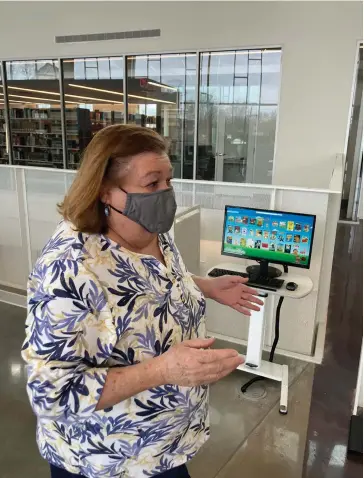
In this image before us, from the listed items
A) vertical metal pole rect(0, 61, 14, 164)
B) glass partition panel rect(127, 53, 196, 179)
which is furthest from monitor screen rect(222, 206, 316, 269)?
vertical metal pole rect(0, 61, 14, 164)

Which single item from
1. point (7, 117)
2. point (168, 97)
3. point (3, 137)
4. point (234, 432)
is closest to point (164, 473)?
point (234, 432)

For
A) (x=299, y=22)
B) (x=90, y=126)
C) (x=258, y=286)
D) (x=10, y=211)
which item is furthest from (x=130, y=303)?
(x=90, y=126)

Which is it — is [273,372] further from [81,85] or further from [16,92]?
[16,92]

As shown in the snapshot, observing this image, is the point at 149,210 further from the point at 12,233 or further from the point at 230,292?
the point at 12,233

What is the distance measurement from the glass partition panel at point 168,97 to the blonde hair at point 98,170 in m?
5.60

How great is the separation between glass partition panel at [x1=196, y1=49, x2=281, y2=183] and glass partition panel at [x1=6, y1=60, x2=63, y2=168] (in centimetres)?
299

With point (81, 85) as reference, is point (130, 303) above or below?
below

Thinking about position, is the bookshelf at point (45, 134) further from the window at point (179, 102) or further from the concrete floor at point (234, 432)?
the concrete floor at point (234, 432)

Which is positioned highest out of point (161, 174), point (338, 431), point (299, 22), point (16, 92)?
point (299, 22)

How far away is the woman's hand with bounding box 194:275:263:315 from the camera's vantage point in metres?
1.48

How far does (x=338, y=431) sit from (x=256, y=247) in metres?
1.20

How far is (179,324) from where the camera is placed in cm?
111

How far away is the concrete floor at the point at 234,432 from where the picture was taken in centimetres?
211

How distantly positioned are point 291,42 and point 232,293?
5.29m
